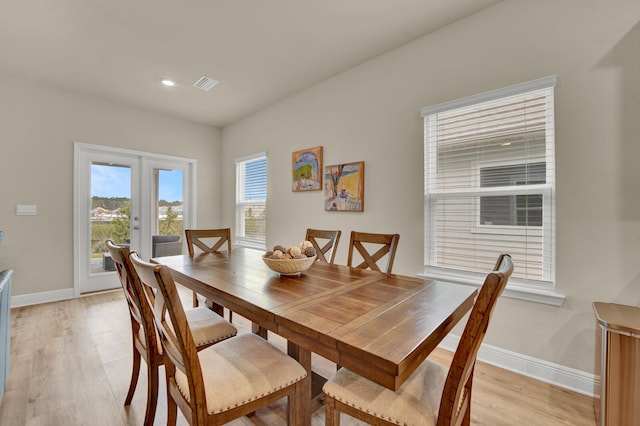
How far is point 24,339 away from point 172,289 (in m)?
2.91

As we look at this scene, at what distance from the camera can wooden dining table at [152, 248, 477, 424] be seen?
83cm

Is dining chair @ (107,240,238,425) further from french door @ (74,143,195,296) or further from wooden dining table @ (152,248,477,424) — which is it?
french door @ (74,143,195,296)

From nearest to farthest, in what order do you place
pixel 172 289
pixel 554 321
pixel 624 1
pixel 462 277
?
pixel 172 289, pixel 624 1, pixel 554 321, pixel 462 277

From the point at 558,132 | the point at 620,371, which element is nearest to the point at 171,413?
the point at 620,371

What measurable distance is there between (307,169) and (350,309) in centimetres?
265

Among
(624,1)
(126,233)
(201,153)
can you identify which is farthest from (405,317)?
(201,153)

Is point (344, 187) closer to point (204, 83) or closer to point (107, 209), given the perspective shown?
point (204, 83)

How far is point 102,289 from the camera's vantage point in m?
4.03

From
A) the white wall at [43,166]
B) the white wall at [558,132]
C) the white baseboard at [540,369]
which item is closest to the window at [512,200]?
the white wall at [558,132]

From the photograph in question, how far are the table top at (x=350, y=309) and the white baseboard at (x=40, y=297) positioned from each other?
3.10 metres

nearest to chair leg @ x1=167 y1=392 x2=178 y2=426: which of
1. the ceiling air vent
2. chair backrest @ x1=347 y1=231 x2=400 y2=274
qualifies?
chair backrest @ x1=347 y1=231 x2=400 y2=274

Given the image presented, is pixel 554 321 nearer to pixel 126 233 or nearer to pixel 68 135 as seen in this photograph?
pixel 126 233

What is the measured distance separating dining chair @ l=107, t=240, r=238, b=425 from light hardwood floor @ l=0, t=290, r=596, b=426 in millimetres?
227

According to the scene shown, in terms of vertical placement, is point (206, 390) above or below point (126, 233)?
below
